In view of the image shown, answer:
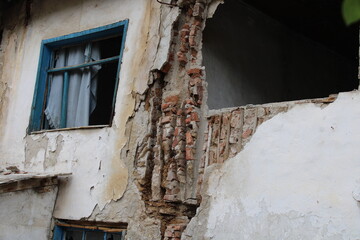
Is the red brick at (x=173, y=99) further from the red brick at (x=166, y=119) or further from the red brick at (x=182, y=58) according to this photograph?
the red brick at (x=182, y=58)

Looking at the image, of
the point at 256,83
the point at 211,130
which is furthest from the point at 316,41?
the point at 211,130

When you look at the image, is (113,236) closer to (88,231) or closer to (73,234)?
(88,231)

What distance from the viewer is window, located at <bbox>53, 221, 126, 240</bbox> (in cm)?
535

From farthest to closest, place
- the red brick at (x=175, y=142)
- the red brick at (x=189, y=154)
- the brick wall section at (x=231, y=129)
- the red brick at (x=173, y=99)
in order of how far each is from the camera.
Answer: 1. the red brick at (x=173, y=99)
2. the red brick at (x=175, y=142)
3. the red brick at (x=189, y=154)
4. the brick wall section at (x=231, y=129)

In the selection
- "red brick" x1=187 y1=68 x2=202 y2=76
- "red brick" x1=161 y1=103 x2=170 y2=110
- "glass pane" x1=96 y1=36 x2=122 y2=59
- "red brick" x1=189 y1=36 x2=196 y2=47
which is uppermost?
"glass pane" x1=96 y1=36 x2=122 y2=59

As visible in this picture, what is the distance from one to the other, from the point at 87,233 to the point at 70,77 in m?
2.17

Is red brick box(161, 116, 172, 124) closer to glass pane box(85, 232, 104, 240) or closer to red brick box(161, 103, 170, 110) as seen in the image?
red brick box(161, 103, 170, 110)

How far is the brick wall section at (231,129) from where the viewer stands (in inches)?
171

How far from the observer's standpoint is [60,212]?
5785 mm

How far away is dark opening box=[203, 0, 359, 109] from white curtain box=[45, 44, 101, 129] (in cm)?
174

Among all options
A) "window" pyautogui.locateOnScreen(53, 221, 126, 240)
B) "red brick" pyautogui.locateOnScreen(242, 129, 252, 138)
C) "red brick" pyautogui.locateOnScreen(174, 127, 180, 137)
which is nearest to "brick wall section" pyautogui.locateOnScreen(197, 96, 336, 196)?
"red brick" pyautogui.locateOnScreen(242, 129, 252, 138)

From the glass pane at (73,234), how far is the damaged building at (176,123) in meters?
0.03

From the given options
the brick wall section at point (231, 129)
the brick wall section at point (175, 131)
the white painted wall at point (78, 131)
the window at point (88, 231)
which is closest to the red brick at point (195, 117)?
the brick wall section at point (175, 131)

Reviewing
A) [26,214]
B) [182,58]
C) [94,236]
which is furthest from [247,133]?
[26,214]
